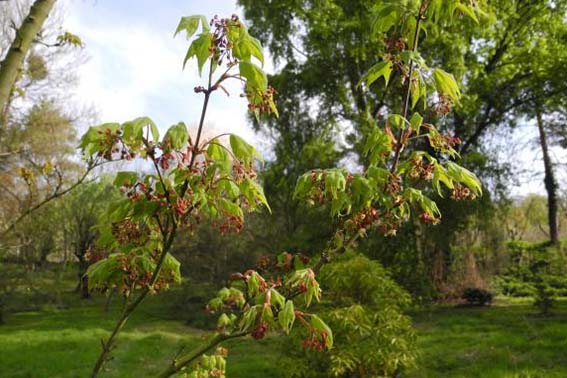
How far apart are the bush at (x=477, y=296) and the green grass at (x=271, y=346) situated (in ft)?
1.25

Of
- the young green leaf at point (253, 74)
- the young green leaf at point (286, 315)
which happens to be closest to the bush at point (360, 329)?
the young green leaf at point (286, 315)

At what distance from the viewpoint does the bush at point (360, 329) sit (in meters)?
6.22

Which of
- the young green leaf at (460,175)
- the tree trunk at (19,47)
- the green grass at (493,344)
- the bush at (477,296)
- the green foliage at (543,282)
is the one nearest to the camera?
the young green leaf at (460,175)

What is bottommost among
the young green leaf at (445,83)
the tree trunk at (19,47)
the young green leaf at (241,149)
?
the young green leaf at (241,149)

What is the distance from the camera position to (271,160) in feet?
57.3

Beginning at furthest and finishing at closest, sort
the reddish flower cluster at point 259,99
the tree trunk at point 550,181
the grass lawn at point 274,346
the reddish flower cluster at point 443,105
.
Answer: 1. the tree trunk at point 550,181
2. the grass lawn at point 274,346
3. the reddish flower cluster at point 443,105
4. the reddish flower cluster at point 259,99

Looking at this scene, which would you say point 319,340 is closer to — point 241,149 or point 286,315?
point 286,315

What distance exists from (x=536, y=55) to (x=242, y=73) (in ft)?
57.0

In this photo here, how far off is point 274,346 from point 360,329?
591cm

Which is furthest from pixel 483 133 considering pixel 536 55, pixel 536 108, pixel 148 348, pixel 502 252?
pixel 148 348

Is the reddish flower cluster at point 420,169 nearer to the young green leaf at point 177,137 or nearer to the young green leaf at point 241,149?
the young green leaf at point 241,149

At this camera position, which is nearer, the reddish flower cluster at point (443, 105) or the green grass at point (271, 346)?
the reddish flower cluster at point (443, 105)

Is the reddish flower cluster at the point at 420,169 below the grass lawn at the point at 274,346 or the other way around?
the other way around

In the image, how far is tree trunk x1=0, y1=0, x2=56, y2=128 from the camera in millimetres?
2070
